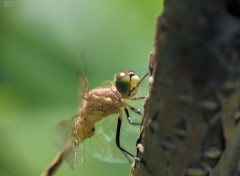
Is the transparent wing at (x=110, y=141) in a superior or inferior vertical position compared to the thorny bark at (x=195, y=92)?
inferior

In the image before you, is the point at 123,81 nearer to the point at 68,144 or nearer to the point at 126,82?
the point at 126,82

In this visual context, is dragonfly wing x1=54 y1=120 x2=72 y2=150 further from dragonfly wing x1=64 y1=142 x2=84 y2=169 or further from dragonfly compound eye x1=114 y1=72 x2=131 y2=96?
dragonfly compound eye x1=114 y1=72 x2=131 y2=96

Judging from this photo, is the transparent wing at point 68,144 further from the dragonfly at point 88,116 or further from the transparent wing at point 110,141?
the transparent wing at point 110,141

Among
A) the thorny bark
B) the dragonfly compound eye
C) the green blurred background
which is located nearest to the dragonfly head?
the dragonfly compound eye

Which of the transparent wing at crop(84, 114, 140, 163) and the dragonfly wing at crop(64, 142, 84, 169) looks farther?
the transparent wing at crop(84, 114, 140, 163)

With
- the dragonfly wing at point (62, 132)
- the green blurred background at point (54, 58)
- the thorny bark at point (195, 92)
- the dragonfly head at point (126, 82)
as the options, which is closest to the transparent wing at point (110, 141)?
the green blurred background at point (54, 58)

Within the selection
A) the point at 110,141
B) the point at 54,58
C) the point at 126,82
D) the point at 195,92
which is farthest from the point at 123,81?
the point at 195,92

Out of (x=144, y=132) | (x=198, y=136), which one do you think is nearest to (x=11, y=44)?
(x=144, y=132)

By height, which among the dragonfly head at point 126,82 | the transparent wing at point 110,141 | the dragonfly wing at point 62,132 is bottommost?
the transparent wing at point 110,141
